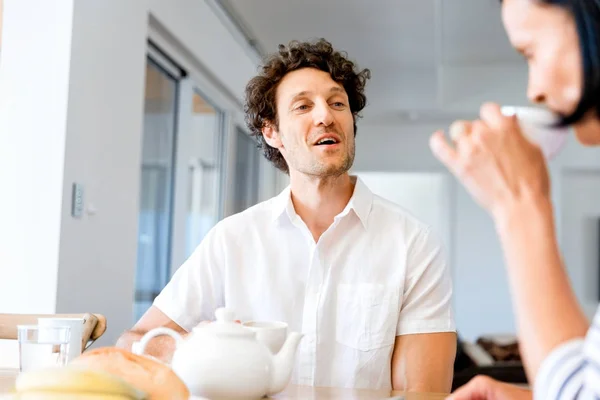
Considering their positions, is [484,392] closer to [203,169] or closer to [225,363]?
[225,363]

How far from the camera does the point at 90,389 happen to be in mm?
867

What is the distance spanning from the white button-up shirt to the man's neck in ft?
0.16

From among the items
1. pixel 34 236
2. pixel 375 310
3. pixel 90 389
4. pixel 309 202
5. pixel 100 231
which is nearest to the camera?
pixel 90 389

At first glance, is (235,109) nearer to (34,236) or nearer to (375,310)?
(34,236)

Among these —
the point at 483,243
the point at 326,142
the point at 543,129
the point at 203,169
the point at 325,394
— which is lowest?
the point at 325,394

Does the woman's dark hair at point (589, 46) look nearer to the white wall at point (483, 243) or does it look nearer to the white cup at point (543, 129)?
the white cup at point (543, 129)

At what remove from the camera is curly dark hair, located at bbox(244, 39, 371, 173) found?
2.17m

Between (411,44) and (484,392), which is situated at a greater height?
(411,44)

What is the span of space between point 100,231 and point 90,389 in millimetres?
2195

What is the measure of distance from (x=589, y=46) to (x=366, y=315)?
3.53ft

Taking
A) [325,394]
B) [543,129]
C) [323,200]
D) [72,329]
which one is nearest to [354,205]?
[323,200]

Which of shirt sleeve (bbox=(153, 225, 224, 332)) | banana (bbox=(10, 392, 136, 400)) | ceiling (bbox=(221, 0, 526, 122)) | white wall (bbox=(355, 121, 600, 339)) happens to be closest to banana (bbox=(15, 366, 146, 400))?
banana (bbox=(10, 392, 136, 400))

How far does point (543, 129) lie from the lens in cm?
88

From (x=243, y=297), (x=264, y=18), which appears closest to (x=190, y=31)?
(x=264, y=18)
